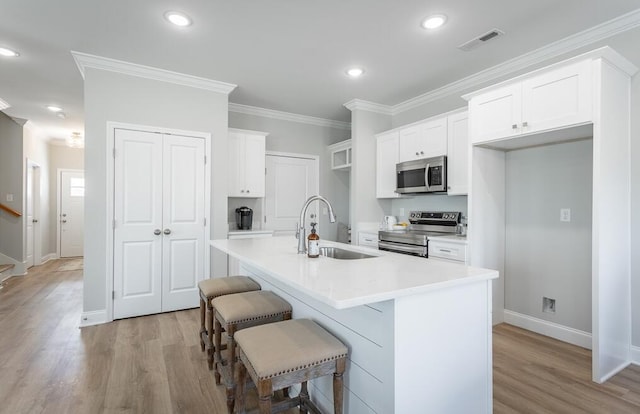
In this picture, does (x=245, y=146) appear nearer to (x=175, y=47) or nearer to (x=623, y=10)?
(x=175, y=47)

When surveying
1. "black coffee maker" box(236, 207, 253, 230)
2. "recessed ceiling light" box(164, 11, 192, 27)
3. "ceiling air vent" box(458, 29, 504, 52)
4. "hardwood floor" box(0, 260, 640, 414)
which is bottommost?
"hardwood floor" box(0, 260, 640, 414)

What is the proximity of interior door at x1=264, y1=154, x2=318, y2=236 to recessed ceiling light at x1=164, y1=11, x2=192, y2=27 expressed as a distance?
8.17 ft

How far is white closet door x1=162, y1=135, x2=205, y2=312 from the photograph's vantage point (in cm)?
363

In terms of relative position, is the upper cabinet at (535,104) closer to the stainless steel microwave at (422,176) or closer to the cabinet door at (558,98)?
the cabinet door at (558,98)

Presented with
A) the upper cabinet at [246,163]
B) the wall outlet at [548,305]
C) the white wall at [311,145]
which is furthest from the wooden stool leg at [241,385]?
the white wall at [311,145]

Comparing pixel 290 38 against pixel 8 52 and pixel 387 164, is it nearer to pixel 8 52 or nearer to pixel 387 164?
pixel 387 164

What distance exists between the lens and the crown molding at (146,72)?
3227 millimetres

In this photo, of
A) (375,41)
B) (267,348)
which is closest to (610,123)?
(375,41)

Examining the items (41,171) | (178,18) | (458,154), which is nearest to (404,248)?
(458,154)

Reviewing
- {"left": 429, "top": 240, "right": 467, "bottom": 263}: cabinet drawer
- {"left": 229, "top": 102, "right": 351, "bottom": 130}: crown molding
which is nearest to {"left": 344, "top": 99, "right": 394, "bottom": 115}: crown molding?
{"left": 229, "top": 102, "right": 351, "bottom": 130}: crown molding

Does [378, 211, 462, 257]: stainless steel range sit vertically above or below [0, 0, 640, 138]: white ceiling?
below

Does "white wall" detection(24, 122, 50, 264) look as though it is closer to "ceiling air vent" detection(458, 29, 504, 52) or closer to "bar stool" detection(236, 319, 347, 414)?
"bar stool" detection(236, 319, 347, 414)

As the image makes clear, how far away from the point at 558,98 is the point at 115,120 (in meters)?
3.92

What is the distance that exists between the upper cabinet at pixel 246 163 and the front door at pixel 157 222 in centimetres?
55
